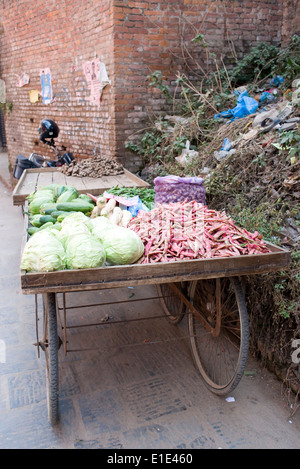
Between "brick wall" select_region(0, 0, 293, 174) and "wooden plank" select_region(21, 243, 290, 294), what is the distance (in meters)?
4.70

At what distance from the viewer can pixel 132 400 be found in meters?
3.14

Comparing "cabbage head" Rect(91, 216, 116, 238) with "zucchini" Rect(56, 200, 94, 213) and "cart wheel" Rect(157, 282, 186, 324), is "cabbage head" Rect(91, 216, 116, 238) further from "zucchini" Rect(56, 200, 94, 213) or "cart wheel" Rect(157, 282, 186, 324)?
"cart wheel" Rect(157, 282, 186, 324)

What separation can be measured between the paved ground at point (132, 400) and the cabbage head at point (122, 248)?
67 centimetres

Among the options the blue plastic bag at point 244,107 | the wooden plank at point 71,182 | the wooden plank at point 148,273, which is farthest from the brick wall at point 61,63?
the wooden plank at point 148,273

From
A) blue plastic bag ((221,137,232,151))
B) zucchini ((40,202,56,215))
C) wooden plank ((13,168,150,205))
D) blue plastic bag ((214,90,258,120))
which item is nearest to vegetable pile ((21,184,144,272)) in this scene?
zucchini ((40,202,56,215))

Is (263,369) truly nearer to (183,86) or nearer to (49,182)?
(49,182)

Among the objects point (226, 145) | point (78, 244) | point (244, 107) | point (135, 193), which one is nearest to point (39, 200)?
point (135, 193)

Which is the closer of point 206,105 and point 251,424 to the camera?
point 251,424

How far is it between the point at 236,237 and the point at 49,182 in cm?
319

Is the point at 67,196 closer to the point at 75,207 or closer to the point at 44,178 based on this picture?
the point at 75,207

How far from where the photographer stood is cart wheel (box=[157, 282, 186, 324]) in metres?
4.01

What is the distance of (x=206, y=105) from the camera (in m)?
6.53

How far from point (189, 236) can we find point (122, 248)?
555 mm

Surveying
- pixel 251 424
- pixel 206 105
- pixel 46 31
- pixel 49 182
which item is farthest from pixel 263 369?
pixel 46 31
